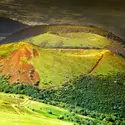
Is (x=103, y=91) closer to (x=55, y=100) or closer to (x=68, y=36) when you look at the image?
(x=55, y=100)

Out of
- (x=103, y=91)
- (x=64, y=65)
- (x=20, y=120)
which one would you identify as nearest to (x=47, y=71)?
(x=64, y=65)

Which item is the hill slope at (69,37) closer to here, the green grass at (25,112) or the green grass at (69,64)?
the green grass at (69,64)

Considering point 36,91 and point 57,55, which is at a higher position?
point 57,55

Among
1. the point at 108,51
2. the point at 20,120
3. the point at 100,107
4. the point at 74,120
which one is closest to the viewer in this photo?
the point at 20,120

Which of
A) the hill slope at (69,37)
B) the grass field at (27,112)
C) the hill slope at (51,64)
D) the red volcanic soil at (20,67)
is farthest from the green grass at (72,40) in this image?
the grass field at (27,112)

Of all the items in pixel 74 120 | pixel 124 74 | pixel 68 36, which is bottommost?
pixel 74 120

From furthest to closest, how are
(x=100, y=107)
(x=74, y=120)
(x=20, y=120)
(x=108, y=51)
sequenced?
(x=108, y=51) < (x=100, y=107) < (x=74, y=120) < (x=20, y=120)

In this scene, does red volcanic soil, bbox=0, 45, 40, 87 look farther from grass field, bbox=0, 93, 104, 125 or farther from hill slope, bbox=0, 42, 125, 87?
grass field, bbox=0, 93, 104, 125

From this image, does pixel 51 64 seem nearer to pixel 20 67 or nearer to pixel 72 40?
pixel 20 67
